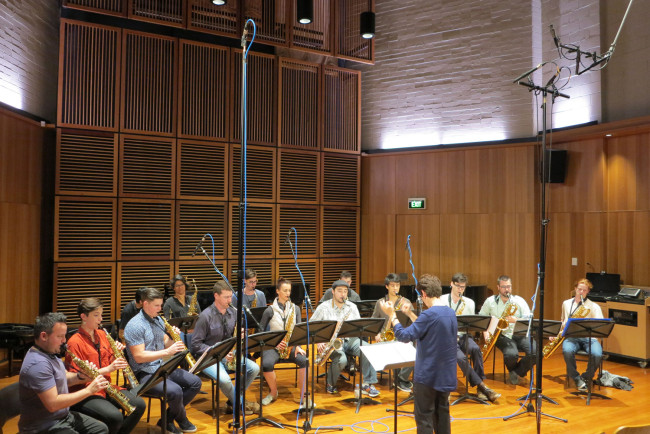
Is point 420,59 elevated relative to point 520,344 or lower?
elevated

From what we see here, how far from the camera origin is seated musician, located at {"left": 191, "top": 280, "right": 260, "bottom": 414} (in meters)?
6.21

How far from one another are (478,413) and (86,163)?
23.7 ft

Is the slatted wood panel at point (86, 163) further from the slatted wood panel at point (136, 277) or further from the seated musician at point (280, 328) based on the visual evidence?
the seated musician at point (280, 328)

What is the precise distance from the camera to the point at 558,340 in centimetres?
743

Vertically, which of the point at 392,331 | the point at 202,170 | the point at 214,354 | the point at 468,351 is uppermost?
the point at 202,170

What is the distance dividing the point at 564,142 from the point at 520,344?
4.28m

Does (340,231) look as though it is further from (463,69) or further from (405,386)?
(405,386)

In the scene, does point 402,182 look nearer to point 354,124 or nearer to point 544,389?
point 354,124

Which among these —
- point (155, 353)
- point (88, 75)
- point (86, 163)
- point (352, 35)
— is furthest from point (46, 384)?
point (352, 35)

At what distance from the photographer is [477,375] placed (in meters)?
7.15

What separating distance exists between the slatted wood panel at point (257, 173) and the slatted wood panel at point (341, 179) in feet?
4.04

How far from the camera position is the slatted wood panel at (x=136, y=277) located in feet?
31.1

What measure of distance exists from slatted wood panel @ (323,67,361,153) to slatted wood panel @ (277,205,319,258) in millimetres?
1465

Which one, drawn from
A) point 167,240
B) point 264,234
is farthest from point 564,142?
point 167,240
